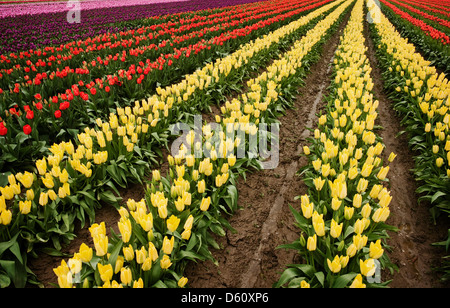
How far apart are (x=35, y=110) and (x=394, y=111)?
7353 millimetres

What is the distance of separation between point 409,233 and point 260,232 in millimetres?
1775

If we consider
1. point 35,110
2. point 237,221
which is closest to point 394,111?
point 237,221

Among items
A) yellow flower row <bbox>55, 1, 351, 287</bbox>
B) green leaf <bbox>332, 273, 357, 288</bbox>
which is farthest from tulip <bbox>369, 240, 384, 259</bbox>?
yellow flower row <bbox>55, 1, 351, 287</bbox>

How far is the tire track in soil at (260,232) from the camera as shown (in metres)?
2.56

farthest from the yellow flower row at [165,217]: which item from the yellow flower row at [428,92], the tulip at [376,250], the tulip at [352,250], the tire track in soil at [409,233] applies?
the yellow flower row at [428,92]

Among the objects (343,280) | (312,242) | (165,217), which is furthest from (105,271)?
(343,280)

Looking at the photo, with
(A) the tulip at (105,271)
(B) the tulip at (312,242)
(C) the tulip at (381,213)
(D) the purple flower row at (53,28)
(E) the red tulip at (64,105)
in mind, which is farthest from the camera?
(D) the purple flower row at (53,28)

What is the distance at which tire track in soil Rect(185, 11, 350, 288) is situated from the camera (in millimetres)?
2557

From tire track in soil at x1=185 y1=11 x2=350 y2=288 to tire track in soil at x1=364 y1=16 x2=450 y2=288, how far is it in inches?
42.4

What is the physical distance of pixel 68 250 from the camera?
2725 mm

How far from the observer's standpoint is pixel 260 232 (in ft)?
10.1

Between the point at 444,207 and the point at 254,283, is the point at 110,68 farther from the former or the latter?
the point at 444,207

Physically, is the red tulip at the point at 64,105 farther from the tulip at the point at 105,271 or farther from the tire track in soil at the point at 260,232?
the tulip at the point at 105,271

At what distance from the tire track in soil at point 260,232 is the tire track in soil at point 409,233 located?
1078 mm
